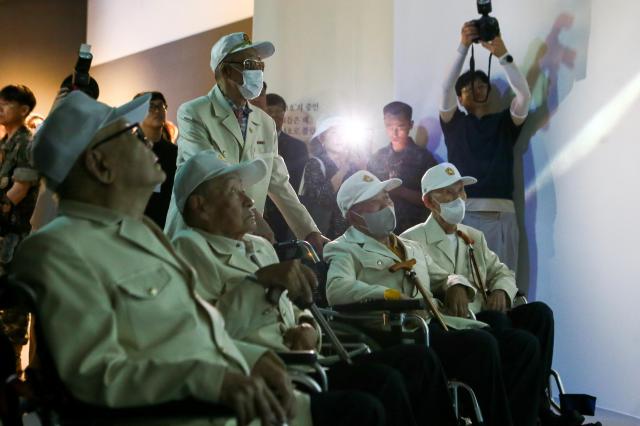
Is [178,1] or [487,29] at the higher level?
[178,1]

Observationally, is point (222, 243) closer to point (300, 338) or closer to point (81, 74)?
point (300, 338)

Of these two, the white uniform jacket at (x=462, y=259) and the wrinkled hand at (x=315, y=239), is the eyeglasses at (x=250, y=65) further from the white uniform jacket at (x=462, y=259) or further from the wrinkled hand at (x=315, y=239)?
the white uniform jacket at (x=462, y=259)

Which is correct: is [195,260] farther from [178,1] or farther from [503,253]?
[178,1]

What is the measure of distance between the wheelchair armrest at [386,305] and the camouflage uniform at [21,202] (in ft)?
6.14

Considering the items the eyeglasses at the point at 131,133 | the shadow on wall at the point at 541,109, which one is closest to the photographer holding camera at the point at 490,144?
the shadow on wall at the point at 541,109

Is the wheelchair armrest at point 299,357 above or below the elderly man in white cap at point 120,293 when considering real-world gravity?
below

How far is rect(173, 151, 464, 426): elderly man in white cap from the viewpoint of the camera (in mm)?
2408

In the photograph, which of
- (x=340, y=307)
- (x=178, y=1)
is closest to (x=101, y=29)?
(x=178, y=1)

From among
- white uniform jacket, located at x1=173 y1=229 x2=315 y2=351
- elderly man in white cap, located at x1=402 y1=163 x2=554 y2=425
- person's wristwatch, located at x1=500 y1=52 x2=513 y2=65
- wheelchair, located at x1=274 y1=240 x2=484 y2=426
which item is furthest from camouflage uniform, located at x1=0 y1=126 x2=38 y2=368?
person's wristwatch, located at x1=500 y1=52 x2=513 y2=65

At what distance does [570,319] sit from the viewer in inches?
204

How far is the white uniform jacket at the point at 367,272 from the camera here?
→ 3.47 m

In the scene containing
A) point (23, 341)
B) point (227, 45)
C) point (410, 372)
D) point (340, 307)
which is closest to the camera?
point (410, 372)

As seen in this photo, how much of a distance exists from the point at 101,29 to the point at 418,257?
5526mm

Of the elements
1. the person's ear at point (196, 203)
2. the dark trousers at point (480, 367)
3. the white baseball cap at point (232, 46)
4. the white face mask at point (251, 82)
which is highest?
the white baseball cap at point (232, 46)
